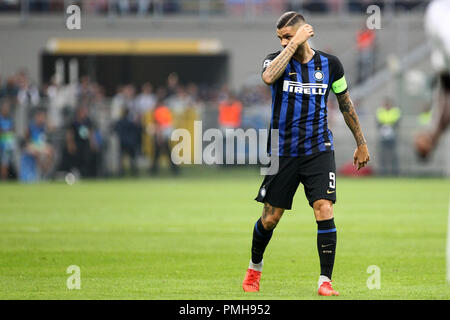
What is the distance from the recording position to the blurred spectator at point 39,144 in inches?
1125

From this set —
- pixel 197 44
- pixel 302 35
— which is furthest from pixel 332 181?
pixel 197 44


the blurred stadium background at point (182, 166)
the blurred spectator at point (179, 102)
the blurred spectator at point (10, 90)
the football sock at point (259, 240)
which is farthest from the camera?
the blurred spectator at point (179, 102)

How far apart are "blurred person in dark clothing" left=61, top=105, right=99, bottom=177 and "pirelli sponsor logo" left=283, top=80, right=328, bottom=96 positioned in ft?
67.0

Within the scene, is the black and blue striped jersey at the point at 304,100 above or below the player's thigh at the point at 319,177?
above

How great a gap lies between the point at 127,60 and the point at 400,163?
540 inches

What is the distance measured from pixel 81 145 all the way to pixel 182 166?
4068 mm

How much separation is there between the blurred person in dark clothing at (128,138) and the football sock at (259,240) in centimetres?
2091

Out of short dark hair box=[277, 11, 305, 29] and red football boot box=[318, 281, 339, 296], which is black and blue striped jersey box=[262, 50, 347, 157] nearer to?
short dark hair box=[277, 11, 305, 29]

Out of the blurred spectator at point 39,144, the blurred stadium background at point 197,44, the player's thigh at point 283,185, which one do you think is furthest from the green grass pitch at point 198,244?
the blurred stadium background at point 197,44

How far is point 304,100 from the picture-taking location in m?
9.15

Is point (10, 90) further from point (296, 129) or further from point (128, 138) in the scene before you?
point (296, 129)

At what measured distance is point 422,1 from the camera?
122 feet

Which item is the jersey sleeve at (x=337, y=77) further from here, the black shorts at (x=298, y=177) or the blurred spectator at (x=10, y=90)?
the blurred spectator at (x=10, y=90)
